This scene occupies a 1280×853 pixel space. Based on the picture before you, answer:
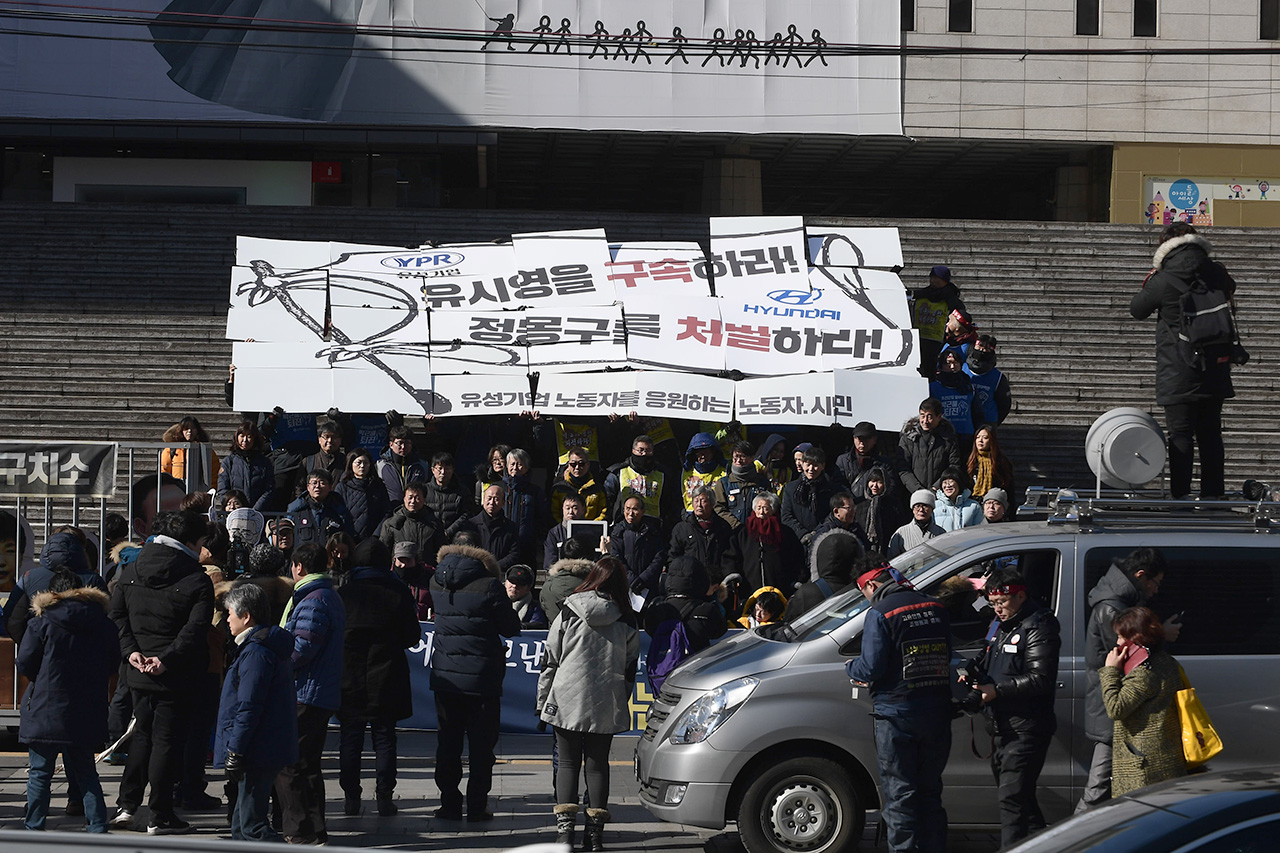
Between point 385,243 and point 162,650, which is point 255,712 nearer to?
point 162,650

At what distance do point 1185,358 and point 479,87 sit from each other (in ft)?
60.0

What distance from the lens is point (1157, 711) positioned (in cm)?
677

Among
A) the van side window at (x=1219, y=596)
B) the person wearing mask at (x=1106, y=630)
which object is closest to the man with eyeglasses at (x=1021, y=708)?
the person wearing mask at (x=1106, y=630)

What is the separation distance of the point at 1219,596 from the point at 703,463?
6.53 metres

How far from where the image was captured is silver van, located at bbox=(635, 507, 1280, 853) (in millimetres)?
7602

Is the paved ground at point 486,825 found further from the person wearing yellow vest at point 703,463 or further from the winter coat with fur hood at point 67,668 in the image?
the person wearing yellow vest at point 703,463

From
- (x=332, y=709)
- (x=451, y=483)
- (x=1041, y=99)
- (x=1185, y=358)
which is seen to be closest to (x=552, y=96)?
(x=1041, y=99)

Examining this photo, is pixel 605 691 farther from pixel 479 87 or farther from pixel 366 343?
pixel 479 87

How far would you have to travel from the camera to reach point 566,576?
9.34 metres

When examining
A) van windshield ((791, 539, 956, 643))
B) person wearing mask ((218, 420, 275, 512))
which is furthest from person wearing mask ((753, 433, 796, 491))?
van windshield ((791, 539, 956, 643))

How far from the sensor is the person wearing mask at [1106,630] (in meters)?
7.21

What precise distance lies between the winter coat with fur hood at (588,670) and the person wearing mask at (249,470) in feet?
18.9

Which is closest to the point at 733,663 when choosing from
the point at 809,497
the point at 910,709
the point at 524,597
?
the point at 910,709

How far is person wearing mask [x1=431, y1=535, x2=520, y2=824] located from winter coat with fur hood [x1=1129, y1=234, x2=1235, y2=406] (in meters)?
5.38
